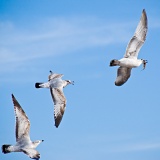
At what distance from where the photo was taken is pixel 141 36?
86.0 feet

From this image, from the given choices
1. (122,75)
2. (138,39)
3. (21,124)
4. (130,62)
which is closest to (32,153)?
(21,124)

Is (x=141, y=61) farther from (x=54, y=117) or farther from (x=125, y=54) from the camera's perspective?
(x=54, y=117)

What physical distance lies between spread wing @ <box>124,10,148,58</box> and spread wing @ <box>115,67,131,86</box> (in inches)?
59.6

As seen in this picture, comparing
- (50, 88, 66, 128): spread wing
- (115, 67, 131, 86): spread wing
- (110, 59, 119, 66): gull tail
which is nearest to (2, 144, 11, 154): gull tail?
(50, 88, 66, 128): spread wing

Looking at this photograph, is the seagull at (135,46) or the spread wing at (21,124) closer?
the spread wing at (21,124)

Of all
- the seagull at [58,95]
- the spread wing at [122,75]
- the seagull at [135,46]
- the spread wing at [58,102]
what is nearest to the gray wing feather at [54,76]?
the seagull at [58,95]

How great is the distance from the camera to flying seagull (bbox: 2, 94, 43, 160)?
23812mm

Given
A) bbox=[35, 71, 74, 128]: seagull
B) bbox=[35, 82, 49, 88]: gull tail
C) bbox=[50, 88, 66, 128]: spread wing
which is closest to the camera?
bbox=[35, 82, 49, 88]: gull tail

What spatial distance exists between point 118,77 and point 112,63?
9.01ft

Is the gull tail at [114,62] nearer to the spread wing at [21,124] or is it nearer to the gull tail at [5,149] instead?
the spread wing at [21,124]

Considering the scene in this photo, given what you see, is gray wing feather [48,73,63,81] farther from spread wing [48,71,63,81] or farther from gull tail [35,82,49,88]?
gull tail [35,82,49,88]

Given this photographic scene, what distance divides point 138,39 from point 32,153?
6.77 meters

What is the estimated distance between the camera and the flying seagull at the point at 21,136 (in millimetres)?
23812

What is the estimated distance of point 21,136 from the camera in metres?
24.1
